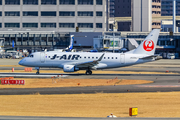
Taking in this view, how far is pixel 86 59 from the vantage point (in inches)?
2341

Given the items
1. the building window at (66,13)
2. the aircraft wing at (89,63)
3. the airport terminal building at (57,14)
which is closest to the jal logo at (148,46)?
the aircraft wing at (89,63)

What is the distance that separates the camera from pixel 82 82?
1924 inches

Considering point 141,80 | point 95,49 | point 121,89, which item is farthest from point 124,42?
point 121,89

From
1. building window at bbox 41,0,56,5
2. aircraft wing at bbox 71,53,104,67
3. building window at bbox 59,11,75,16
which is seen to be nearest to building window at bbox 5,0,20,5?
building window at bbox 41,0,56,5

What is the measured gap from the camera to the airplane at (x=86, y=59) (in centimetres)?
5831

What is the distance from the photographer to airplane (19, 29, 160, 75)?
58312 mm

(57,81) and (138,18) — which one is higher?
(138,18)

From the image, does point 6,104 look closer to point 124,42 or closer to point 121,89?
point 121,89

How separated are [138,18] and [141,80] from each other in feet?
438

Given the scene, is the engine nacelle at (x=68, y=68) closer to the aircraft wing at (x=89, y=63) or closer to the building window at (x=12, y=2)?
the aircraft wing at (x=89, y=63)

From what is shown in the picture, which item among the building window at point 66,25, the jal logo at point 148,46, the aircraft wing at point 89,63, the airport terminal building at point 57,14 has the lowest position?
the aircraft wing at point 89,63

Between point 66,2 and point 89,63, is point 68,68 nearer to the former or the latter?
point 89,63

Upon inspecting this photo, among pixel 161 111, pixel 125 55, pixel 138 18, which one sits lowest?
pixel 161 111

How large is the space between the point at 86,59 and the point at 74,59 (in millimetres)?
2298
